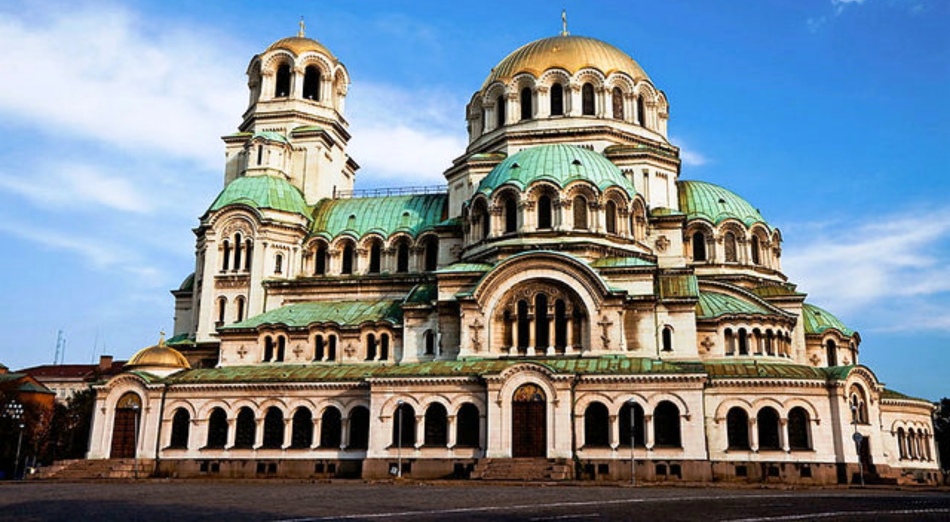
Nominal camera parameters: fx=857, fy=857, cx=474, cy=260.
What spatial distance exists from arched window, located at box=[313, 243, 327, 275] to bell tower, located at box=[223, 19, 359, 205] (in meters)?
4.01

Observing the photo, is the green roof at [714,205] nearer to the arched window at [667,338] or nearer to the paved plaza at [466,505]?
the arched window at [667,338]

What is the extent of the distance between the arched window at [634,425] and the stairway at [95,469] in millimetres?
22140

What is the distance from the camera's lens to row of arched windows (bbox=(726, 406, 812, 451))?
1447 inches

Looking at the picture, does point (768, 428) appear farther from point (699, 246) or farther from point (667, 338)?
point (699, 246)

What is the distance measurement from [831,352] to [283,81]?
37945 mm

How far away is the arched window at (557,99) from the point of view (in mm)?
51344

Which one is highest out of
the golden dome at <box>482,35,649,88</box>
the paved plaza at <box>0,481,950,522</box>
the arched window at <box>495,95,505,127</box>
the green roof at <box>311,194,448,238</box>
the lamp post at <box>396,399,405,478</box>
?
the golden dome at <box>482,35,649,88</box>

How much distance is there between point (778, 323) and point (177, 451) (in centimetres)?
2973

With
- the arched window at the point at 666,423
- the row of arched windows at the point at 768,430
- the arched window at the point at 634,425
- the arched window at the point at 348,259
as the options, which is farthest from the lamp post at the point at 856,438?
the arched window at the point at 348,259

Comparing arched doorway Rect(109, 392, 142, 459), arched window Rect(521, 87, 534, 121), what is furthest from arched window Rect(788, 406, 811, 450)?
arched doorway Rect(109, 392, 142, 459)

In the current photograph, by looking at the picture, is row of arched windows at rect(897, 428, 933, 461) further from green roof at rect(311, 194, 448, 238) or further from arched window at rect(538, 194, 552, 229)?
green roof at rect(311, 194, 448, 238)

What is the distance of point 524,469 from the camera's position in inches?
1361

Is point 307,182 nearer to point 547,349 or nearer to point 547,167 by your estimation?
point 547,167

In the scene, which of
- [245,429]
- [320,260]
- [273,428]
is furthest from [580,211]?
[245,429]
